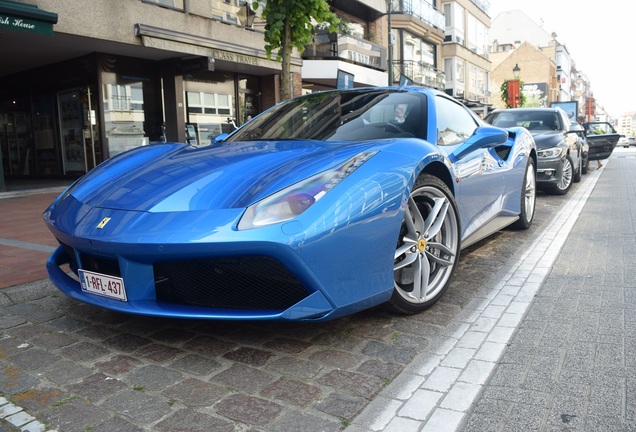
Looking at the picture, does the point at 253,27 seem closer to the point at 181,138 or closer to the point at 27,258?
the point at 181,138

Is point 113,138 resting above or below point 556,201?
above

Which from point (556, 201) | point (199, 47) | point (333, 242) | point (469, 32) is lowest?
point (556, 201)

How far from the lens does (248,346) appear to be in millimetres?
2639

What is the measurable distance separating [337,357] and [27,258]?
2934mm

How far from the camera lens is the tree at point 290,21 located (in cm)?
713

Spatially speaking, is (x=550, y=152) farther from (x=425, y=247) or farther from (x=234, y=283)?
(x=234, y=283)

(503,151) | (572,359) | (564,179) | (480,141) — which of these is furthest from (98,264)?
(564,179)

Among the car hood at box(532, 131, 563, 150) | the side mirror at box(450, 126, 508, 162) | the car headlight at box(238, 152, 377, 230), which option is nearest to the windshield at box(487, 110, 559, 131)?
the car hood at box(532, 131, 563, 150)

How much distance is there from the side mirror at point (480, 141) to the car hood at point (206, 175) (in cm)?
104

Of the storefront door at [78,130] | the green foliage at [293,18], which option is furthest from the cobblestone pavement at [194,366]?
the storefront door at [78,130]

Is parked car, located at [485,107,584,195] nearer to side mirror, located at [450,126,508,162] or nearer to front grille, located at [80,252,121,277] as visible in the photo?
side mirror, located at [450,126,508,162]

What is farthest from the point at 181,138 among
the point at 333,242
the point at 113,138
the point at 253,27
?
the point at 333,242

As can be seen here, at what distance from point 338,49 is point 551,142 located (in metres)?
11.8

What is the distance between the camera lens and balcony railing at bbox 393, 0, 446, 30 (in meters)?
25.9
